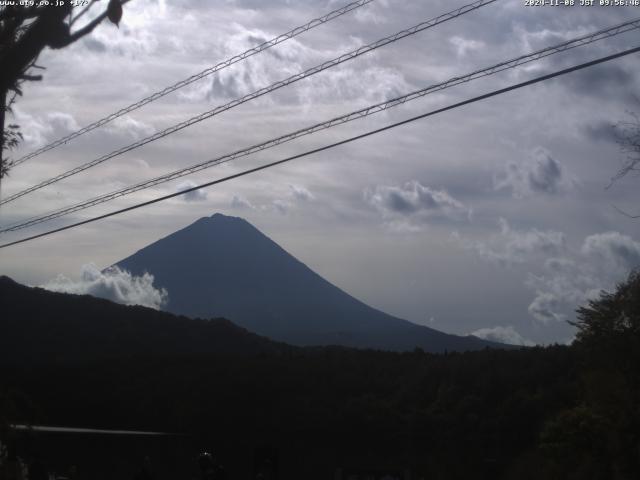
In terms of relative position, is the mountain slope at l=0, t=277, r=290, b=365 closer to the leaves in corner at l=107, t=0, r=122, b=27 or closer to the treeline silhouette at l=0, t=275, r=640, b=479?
the treeline silhouette at l=0, t=275, r=640, b=479

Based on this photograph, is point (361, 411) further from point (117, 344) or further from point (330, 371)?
point (117, 344)

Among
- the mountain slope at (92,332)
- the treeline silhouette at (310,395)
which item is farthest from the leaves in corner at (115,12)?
the mountain slope at (92,332)

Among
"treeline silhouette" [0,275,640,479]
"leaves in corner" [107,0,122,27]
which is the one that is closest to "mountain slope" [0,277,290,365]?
"treeline silhouette" [0,275,640,479]

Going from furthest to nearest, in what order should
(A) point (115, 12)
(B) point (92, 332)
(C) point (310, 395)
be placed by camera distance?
(B) point (92, 332), (C) point (310, 395), (A) point (115, 12)

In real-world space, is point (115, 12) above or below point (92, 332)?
below

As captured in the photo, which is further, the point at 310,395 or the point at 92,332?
the point at 92,332

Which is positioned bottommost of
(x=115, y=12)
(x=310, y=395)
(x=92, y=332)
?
(x=310, y=395)

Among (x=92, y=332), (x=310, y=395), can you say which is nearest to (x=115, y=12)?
(x=310, y=395)

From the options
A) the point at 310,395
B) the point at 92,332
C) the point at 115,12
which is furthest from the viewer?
the point at 92,332

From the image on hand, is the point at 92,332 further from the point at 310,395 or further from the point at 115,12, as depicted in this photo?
the point at 115,12
